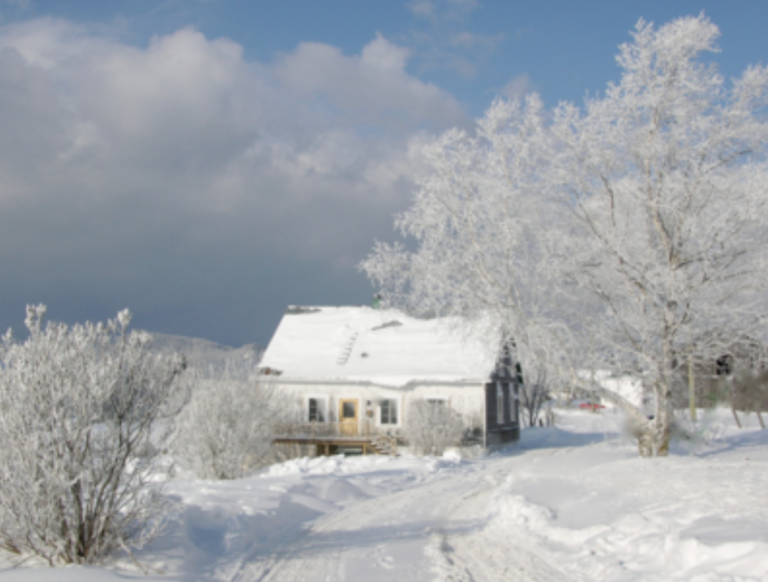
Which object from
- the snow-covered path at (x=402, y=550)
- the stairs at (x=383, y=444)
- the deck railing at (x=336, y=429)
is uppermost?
the deck railing at (x=336, y=429)

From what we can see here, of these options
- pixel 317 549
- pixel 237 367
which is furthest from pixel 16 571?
pixel 237 367

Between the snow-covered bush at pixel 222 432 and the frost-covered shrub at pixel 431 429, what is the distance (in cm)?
604

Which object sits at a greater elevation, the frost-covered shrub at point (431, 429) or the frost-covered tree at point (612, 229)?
the frost-covered tree at point (612, 229)

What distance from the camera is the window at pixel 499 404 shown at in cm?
2720

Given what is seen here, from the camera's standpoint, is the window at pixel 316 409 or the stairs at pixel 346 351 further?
the stairs at pixel 346 351

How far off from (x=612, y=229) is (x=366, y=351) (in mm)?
16032

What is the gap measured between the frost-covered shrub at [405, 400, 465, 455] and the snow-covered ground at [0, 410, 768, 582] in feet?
30.9

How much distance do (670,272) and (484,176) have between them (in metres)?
4.42

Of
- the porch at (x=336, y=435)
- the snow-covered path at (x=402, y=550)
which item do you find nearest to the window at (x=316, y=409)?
the porch at (x=336, y=435)

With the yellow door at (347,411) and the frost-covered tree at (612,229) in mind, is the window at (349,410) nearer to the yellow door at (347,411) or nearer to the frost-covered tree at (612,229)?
the yellow door at (347,411)

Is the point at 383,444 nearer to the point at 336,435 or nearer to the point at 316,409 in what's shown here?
the point at 336,435

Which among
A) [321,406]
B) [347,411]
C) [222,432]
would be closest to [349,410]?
[347,411]

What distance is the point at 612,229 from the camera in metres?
13.4

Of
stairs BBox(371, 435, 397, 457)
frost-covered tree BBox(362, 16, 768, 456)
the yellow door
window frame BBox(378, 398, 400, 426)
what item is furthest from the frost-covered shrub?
frost-covered tree BBox(362, 16, 768, 456)
